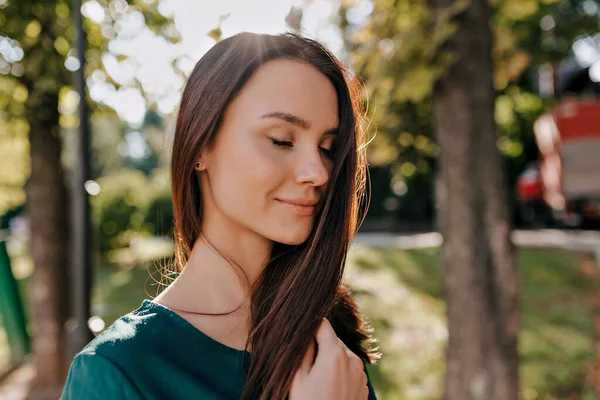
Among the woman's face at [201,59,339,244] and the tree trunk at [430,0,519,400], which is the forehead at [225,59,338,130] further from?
the tree trunk at [430,0,519,400]

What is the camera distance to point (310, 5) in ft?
16.0

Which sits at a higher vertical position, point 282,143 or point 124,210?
point 282,143

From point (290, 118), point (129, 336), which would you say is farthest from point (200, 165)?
point (129, 336)

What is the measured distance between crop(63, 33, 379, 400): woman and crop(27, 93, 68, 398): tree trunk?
549cm

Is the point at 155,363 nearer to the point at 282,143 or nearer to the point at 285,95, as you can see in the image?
the point at 282,143

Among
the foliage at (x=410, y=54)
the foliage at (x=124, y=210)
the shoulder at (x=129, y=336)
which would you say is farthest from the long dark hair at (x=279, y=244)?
the foliage at (x=124, y=210)

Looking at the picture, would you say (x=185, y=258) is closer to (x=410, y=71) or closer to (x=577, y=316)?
(x=410, y=71)

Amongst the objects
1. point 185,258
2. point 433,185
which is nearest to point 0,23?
point 185,258

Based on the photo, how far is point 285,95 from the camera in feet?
4.72

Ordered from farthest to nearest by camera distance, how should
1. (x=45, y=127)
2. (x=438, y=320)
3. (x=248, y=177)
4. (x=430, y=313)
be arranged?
(x=430, y=313)
(x=438, y=320)
(x=45, y=127)
(x=248, y=177)

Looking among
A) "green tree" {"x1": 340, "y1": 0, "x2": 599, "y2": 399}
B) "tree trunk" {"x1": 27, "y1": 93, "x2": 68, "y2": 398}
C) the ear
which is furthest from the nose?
"tree trunk" {"x1": 27, "y1": 93, "x2": 68, "y2": 398}

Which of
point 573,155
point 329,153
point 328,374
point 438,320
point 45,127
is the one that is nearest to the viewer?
point 328,374

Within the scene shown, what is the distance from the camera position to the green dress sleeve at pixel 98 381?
1.15 meters

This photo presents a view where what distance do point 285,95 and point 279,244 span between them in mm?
423
